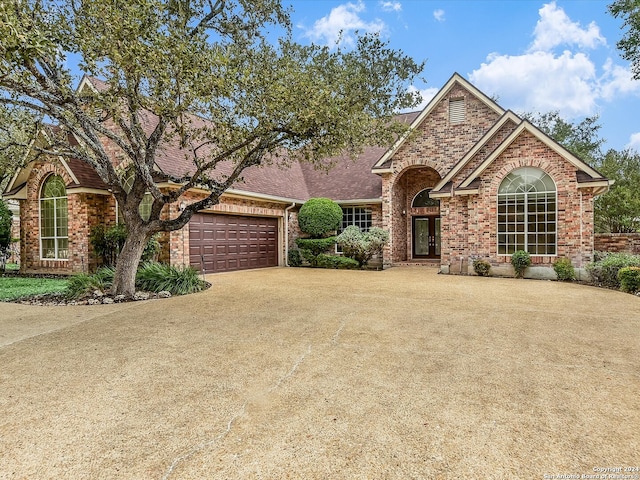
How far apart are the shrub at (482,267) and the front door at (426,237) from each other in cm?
539

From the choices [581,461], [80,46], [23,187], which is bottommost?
[581,461]

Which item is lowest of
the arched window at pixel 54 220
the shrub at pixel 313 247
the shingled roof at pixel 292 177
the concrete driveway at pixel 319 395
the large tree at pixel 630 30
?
the concrete driveway at pixel 319 395

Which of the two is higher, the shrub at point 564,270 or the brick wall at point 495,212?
the brick wall at point 495,212

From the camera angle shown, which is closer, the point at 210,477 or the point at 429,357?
the point at 210,477

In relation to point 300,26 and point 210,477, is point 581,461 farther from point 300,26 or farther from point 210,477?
point 300,26

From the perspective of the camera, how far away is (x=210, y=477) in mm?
2193

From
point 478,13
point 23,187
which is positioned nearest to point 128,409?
point 478,13

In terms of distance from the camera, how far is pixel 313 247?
54.5 ft

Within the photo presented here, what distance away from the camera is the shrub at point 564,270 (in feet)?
37.4

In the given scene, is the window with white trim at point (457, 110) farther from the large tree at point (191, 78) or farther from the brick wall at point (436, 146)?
the large tree at point (191, 78)

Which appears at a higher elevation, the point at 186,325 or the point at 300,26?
the point at 300,26

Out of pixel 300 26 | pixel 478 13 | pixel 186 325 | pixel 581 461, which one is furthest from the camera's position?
pixel 478 13

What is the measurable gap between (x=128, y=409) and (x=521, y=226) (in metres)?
12.8

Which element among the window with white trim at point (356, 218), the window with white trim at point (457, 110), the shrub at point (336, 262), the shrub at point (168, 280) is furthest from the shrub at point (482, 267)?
the shrub at point (168, 280)
